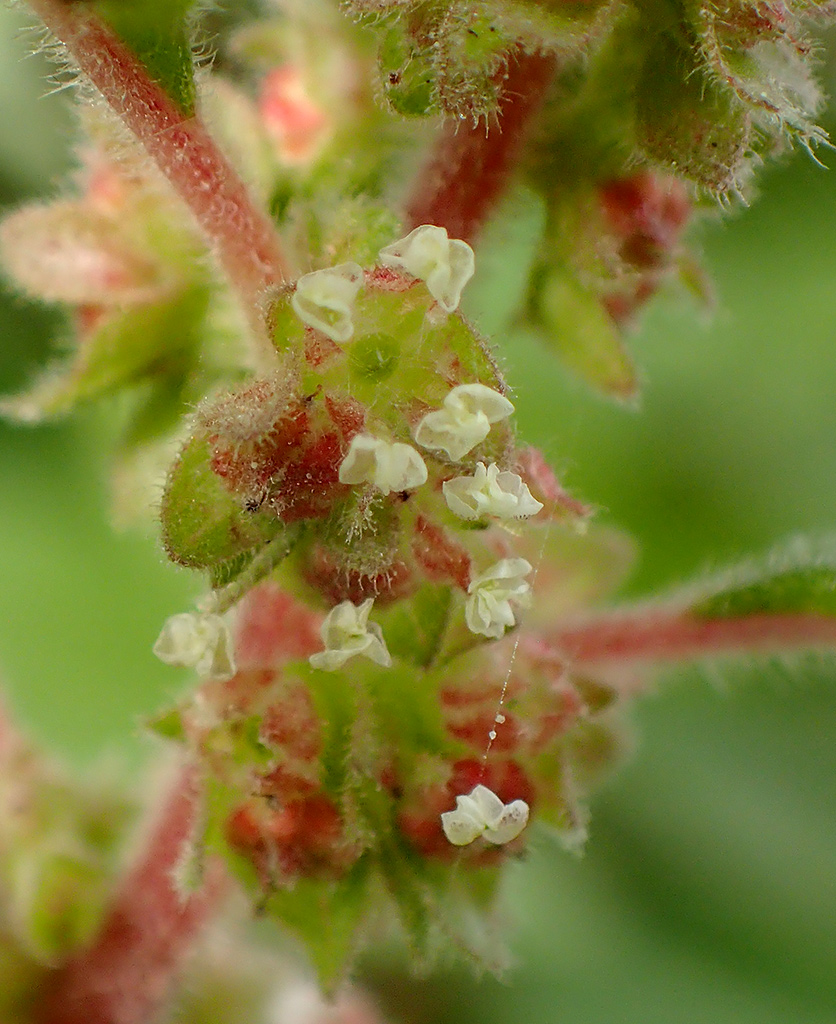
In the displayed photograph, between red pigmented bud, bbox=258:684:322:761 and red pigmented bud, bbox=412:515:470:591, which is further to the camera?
red pigmented bud, bbox=258:684:322:761

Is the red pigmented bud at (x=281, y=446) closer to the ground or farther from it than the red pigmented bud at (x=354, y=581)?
farther from it

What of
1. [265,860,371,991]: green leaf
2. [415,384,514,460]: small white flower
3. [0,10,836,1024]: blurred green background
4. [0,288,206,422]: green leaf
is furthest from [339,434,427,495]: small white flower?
[0,10,836,1024]: blurred green background

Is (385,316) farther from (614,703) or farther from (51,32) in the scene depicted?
(614,703)

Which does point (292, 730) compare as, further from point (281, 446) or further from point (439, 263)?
point (439, 263)

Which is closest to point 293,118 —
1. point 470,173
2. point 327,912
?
point 470,173

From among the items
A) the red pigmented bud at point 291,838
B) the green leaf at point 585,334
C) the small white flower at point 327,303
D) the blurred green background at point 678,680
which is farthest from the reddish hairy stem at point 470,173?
the blurred green background at point 678,680

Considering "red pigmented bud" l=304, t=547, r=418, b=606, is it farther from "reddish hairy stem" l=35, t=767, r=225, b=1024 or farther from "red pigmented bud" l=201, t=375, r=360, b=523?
"reddish hairy stem" l=35, t=767, r=225, b=1024

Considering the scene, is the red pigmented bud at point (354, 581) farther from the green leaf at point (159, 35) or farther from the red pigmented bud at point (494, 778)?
the green leaf at point (159, 35)
